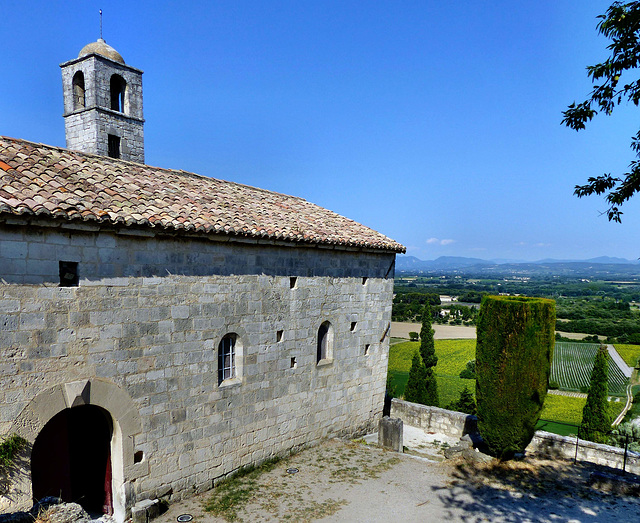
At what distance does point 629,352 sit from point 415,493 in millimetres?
67660

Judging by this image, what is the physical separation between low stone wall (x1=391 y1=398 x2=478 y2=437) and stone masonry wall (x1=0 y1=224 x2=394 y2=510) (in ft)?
10.5

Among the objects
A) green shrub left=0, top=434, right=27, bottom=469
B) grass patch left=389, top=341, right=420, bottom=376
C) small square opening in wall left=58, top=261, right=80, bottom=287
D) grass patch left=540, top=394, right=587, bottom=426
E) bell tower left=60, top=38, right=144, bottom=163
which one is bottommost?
grass patch left=540, top=394, right=587, bottom=426

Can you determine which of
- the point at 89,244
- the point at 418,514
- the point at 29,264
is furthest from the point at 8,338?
the point at 418,514

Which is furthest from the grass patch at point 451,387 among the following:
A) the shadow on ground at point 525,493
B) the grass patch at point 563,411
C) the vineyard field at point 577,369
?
the shadow on ground at point 525,493

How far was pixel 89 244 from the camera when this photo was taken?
708cm

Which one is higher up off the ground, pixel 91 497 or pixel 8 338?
pixel 8 338

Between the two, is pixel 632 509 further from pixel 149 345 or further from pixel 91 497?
pixel 91 497

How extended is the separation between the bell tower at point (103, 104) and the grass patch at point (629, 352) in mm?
63265

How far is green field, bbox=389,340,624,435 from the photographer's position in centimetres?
3089

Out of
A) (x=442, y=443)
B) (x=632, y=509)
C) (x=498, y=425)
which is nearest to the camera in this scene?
(x=632, y=509)

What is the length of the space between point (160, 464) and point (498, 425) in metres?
7.95

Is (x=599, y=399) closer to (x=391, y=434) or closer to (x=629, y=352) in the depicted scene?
(x=391, y=434)

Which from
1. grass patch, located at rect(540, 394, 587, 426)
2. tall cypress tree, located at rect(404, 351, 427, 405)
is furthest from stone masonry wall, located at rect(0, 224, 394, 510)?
grass patch, located at rect(540, 394, 587, 426)

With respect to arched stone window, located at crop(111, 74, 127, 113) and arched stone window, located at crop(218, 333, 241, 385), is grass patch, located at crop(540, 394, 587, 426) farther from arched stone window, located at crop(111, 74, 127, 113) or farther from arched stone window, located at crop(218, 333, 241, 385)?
arched stone window, located at crop(111, 74, 127, 113)
